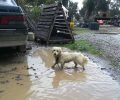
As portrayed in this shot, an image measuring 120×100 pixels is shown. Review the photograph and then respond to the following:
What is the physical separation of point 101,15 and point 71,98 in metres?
46.0

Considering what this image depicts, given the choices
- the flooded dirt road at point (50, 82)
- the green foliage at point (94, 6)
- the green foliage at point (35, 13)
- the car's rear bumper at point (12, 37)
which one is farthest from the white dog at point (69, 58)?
the green foliage at point (94, 6)

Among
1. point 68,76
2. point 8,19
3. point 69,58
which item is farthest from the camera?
point 69,58

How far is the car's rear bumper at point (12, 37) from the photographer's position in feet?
26.4

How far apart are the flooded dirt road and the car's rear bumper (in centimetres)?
64

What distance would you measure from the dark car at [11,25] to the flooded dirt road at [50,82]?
2.36 feet

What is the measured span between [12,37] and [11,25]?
0.31 metres

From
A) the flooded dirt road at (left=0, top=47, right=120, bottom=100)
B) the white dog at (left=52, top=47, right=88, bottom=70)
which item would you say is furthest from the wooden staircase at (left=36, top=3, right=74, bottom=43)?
the white dog at (left=52, top=47, right=88, bottom=70)

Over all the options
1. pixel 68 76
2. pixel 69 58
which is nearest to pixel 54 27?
pixel 69 58

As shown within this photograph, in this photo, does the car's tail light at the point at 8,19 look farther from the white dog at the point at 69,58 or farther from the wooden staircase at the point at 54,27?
the wooden staircase at the point at 54,27

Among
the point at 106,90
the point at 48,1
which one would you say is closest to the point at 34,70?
the point at 106,90

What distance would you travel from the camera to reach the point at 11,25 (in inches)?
320

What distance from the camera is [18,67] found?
8539 millimetres

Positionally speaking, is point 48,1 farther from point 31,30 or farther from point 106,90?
point 106,90

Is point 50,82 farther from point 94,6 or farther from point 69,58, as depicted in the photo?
point 94,6
